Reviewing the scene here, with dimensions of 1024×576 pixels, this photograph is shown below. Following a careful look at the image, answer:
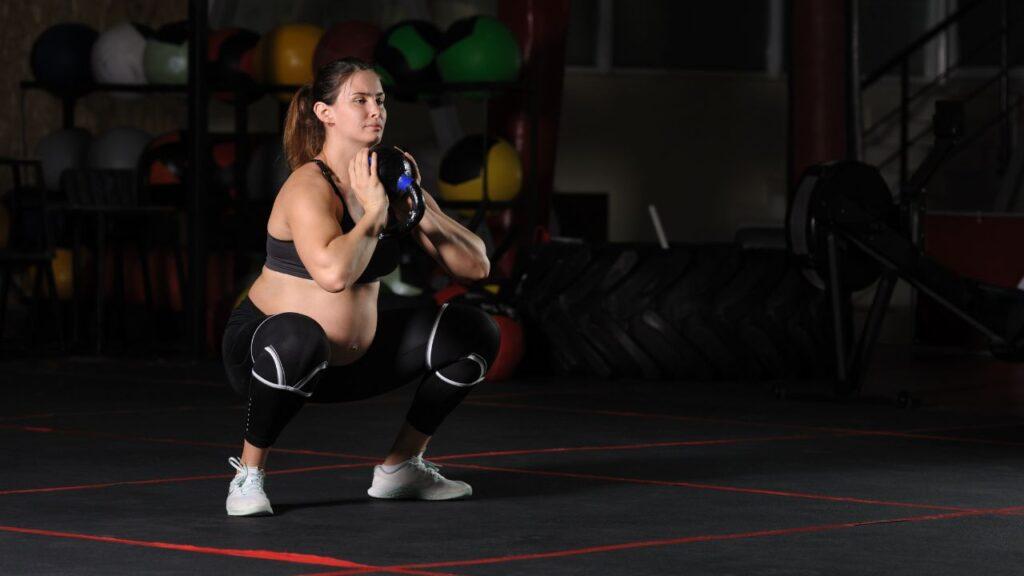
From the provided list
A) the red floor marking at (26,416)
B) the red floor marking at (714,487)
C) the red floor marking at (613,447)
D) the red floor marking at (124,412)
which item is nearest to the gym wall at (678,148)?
the red floor marking at (124,412)

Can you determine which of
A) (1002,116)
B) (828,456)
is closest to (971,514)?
(828,456)

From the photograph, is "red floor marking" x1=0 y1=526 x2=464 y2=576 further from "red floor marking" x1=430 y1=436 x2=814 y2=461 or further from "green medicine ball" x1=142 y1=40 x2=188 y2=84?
"green medicine ball" x1=142 y1=40 x2=188 y2=84

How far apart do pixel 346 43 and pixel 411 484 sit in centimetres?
441

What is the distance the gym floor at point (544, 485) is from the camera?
10.2 ft

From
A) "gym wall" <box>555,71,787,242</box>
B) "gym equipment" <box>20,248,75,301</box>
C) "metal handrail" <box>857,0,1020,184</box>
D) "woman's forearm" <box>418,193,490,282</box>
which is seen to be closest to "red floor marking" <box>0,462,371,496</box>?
"woman's forearm" <box>418,193,490,282</box>

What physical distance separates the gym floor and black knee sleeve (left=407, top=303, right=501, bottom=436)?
0.68ft

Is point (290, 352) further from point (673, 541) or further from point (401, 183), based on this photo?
point (673, 541)

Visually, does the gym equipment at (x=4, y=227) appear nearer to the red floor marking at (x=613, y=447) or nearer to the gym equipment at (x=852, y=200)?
the gym equipment at (x=852, y=200)

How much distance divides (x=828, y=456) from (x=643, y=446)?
536 millimetres

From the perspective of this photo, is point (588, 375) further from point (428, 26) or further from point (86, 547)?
point (86, 547)

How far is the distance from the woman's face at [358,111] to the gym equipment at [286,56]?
14.5 feet

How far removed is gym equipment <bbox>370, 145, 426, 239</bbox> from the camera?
348cm

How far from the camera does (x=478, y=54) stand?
7.54 meters

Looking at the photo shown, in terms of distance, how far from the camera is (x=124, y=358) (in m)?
7.75
